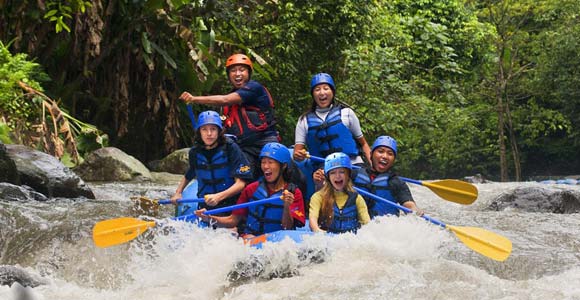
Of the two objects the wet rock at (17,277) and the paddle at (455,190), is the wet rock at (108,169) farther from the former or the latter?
the wet rock at (17,277)

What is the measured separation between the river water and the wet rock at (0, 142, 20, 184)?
74 cm

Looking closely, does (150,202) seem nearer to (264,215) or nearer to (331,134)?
(264,215)

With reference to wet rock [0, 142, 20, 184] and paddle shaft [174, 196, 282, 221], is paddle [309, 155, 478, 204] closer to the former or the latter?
paddle shaft [174, 196, 282, 221]

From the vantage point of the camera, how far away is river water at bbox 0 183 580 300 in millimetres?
4109

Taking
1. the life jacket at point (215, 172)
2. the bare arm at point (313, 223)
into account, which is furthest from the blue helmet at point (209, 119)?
the bare arm at point (313, 223)

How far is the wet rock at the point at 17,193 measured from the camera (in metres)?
6.41

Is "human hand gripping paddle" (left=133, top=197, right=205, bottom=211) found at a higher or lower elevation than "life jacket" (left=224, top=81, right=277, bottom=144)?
lower

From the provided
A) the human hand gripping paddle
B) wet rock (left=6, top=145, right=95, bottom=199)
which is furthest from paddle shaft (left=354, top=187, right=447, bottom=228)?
wet rock (left=6, top=145, right=95, bottom=199)

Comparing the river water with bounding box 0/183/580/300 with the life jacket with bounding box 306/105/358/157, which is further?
the life jacket with bounding box 306/105/358/157

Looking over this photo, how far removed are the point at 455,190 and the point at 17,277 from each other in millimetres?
3147

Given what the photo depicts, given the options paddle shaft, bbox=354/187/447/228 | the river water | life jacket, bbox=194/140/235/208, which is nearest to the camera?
the river water

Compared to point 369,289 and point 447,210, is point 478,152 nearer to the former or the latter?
point 447,210

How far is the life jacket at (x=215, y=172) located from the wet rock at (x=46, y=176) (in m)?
2.53

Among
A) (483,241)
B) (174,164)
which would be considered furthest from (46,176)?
(483,241)
